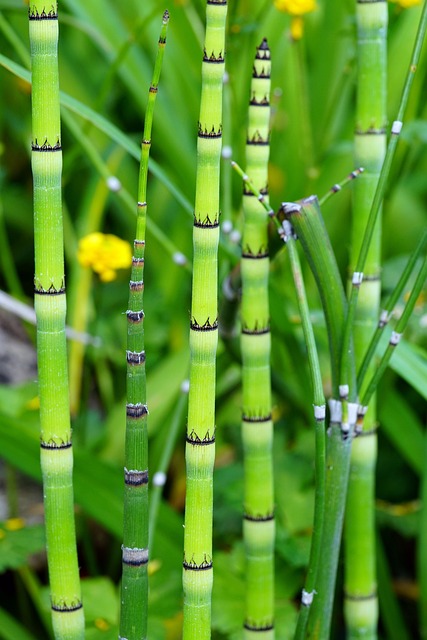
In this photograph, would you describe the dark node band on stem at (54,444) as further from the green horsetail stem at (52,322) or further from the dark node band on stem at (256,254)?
the dark node band on stem at (256,254)

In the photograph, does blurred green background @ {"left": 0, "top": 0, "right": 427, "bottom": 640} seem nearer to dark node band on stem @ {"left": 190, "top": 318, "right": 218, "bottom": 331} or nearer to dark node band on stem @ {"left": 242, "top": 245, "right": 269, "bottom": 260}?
dark node band on stem @ {"left": 242, "top": 245, "right": 269, "bottom": 260}

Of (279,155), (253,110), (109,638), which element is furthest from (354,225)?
(279,155)

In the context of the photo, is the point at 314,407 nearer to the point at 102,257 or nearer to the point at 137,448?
the point at 137,448

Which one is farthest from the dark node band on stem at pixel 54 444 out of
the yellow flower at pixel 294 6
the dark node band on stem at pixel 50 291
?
the yellow flower at pixel 294 6

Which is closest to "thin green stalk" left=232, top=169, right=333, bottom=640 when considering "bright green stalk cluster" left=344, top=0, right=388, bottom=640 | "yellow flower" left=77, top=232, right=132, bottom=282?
"bright green stalk cluster" left=344, top=0, right=388, bottom=640

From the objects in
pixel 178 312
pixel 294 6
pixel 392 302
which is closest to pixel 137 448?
pixel 392 302
